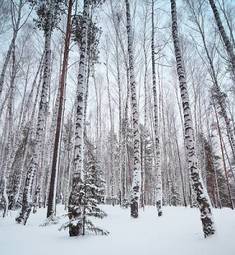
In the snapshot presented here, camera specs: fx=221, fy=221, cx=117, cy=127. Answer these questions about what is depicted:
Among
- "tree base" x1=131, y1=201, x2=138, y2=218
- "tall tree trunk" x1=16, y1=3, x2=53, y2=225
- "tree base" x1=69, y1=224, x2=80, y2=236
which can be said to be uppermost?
"tall tree trunk" x1=16, y1=3, x2=53, y2=225

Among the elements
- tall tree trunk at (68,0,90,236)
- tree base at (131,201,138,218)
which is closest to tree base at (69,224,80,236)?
tall tree trunk at (68,0,90,236)

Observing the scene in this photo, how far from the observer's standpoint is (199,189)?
5.29m

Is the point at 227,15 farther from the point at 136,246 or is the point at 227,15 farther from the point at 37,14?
the point at 136,246

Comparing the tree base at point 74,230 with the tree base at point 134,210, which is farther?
the tree base at point 134,210

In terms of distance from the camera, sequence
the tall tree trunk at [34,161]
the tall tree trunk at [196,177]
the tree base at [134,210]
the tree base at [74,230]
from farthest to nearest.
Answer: the tree base at [134,210] < the tall tree trunk at [34,161] < the tree base at [74,230] < the tall tree trunk at [196,177]

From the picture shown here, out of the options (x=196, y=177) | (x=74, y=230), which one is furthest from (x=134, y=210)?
(x=196, y=177)

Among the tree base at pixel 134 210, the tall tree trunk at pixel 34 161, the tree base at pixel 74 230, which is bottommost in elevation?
the tree base at pixel 74 230

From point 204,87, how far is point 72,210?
20144mm

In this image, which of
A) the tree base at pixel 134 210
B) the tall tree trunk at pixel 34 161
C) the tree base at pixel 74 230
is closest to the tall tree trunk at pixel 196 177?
the tree base at pixel 74 230

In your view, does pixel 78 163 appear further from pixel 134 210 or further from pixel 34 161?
pixel 134 210

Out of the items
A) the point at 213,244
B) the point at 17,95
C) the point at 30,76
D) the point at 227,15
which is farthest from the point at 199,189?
the point at 17,95

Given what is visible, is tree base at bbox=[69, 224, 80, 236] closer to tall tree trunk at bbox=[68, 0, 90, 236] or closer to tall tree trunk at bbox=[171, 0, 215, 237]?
tall tree trunk at bbox=[68, 0, 90, 236]

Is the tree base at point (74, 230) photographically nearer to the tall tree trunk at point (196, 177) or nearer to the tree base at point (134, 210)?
the tall tree trunk at point (196, 177)

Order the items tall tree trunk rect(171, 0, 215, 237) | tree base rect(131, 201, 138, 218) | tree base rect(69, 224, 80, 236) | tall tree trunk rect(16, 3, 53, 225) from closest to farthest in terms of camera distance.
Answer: tall tree trunk rect(171, 0, 215, 237) < tree base rect(69, 224, 80, 236) < tall tree trunk rect(16, 3, 53, 225) < tree base rect(131, 201, 138, 218)
